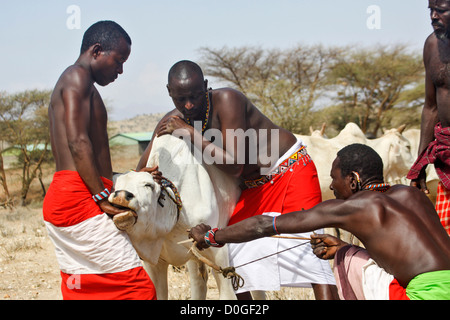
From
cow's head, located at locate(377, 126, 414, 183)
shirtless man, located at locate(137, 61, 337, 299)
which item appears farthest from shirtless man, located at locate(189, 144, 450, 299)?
cow's head, located at locate(377, 126, 414, 183)

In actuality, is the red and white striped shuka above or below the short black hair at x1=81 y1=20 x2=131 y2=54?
below

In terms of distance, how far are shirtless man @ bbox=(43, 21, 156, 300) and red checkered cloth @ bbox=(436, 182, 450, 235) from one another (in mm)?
2071

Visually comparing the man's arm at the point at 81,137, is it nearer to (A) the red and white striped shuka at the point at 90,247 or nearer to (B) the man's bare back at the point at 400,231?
(A) the red and white striped shuka at the point at 90,247

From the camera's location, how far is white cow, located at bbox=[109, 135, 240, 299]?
3.12m

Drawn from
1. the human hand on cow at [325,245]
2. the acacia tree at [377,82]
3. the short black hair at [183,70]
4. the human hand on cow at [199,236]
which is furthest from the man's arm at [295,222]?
the acacia tree at [377,82]

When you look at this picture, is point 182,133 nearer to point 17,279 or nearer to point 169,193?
point 169,193

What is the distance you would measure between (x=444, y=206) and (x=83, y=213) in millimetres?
2450

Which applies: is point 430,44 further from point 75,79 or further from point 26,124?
point 26,124

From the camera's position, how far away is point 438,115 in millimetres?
3584

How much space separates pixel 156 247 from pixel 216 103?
1096mm

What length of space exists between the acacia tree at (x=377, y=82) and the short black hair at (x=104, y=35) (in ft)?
63.8

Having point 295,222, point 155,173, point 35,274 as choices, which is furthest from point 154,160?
point 35,274

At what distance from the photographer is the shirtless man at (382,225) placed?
2547 mm

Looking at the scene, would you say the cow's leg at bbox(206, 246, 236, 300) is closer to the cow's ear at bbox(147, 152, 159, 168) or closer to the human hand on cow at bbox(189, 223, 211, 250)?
the human hand on cow at bbox(189, 223, 211, 250)
